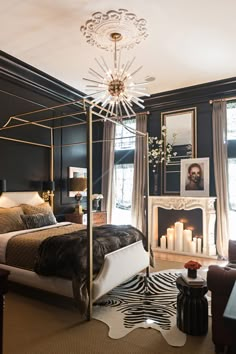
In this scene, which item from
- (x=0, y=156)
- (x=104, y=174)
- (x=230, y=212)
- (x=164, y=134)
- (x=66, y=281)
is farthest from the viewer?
(x=104, y=174)

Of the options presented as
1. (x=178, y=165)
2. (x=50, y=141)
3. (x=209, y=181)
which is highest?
(x=50, y=141)

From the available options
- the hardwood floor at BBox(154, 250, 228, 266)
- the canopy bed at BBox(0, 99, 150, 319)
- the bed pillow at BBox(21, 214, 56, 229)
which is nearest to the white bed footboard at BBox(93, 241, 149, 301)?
the canopy bed at BBox(0, 99, 150, 319)

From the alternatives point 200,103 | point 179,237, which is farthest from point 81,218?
point 200,103

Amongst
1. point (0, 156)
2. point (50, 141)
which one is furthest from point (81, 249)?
point (50, 141)

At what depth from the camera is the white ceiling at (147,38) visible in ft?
10.8

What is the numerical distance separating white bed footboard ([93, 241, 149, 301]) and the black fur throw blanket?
0.09 meters

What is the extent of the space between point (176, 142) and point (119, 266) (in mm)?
3699

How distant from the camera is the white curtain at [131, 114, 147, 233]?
639 cm

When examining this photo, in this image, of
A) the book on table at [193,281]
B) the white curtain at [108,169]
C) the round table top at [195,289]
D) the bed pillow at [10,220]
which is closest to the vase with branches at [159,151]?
the white curtain at [108,169]

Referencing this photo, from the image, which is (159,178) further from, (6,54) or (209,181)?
(6,54)

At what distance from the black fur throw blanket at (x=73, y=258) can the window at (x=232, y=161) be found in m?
3.06

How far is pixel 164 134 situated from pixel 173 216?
1.98m

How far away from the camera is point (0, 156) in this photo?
474 cm

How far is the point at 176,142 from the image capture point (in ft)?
20.2
